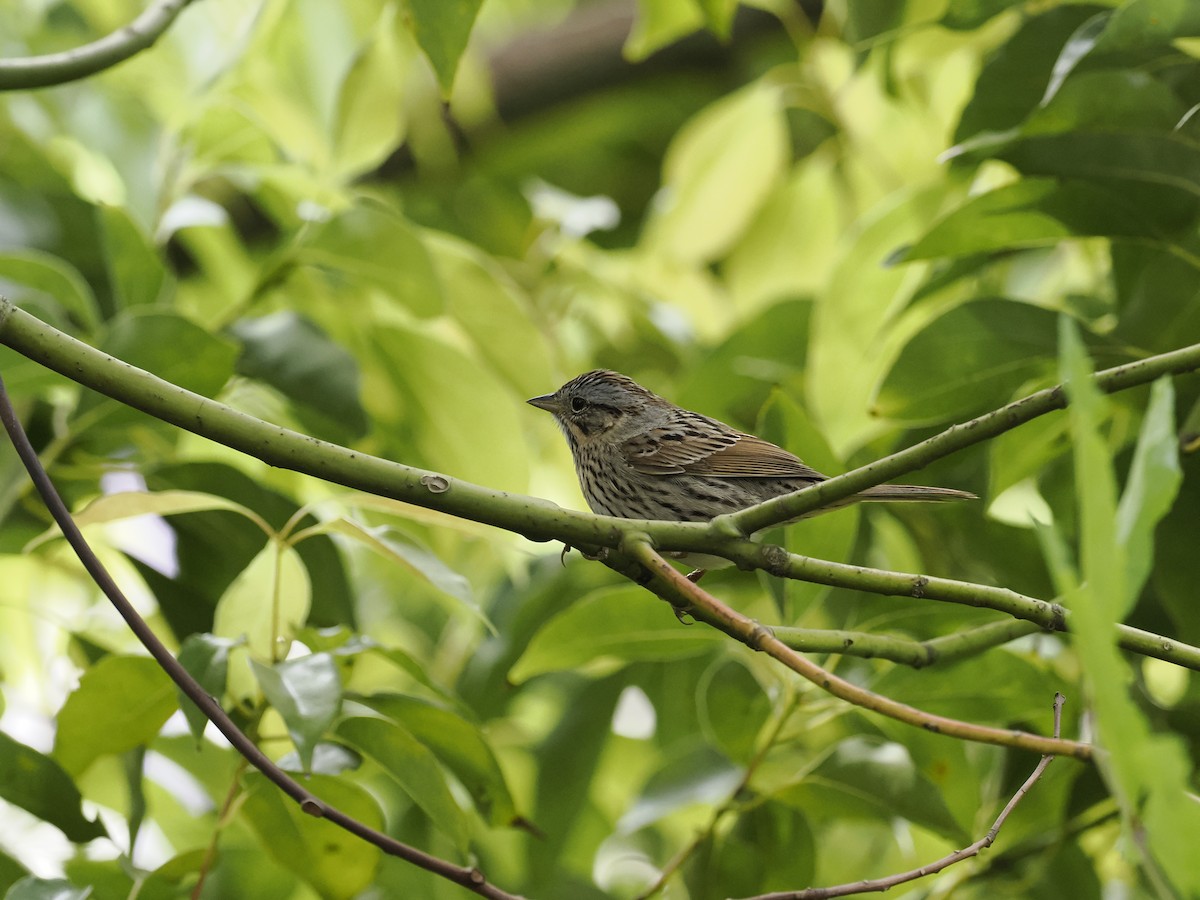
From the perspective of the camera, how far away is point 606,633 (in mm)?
2279

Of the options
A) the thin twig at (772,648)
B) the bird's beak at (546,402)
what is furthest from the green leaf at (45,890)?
the bird's beak at (546,402)

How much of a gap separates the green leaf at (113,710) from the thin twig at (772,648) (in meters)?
0.92

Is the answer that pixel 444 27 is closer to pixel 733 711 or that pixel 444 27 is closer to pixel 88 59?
pixel 88 59

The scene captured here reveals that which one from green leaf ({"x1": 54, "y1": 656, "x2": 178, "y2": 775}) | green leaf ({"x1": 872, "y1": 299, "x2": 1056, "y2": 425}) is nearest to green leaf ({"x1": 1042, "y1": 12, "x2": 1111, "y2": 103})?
green leaf ({"x1": 872, "y1": 299, "x2": 1056, "y2": 425})

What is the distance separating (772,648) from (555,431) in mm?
2201

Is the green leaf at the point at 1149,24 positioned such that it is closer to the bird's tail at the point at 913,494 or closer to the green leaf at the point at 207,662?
the bird's tail at the point at 913,494

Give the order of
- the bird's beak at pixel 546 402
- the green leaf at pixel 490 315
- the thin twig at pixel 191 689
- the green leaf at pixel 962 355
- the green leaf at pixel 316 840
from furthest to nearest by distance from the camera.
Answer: the bird's beak at pixel 546 402 < the green leaf at pixel 490 315 < the green leaf at pixel 962 355 < the green leaf at pixel 316 840 < the thin twig at pixel 191 689

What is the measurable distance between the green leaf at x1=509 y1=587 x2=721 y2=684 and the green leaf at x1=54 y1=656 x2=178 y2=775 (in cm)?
63

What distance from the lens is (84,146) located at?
2916 mm

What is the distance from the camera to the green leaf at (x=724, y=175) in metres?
3.46

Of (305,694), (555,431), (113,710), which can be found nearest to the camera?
(305,694)

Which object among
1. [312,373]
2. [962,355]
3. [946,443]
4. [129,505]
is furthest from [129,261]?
[946,443]

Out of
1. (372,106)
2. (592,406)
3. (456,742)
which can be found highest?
(372,106)

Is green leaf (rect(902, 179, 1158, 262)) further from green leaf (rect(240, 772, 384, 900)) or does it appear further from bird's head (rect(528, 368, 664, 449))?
green leaf (rect(240, 772, 384, 900))
